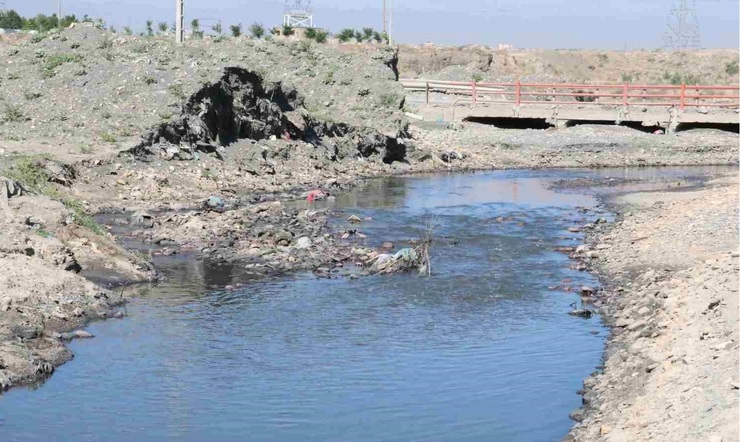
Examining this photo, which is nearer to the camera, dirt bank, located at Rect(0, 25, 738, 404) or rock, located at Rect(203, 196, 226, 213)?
dirt bank, located at Rect(0, 25, 738, 404)

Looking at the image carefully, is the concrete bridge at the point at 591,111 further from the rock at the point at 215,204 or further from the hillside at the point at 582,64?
the hillside at the point at 582,64

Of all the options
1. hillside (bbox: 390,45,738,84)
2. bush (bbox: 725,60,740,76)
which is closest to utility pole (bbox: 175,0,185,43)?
hillside (bbox: 390,45,738,84)

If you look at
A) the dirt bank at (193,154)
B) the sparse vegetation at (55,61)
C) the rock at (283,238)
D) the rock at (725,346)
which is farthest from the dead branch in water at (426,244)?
the sparse vegetation at (55,61)

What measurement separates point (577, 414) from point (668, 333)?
2.15m

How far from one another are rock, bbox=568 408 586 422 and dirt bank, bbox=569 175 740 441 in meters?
0.04

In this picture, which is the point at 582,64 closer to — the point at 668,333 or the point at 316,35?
the point at 316,35

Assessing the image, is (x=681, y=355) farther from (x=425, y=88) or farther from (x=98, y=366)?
(x=425, y=88)

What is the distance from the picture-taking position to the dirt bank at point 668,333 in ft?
30.3

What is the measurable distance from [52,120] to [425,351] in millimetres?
18327

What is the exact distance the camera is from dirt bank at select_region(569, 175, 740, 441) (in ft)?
30.3

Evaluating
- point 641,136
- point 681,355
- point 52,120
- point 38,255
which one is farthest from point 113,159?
point 641,136

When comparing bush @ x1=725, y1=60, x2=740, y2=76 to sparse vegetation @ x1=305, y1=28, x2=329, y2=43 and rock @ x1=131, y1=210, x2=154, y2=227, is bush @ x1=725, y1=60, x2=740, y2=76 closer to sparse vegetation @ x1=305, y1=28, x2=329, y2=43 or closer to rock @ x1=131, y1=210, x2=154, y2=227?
sparse vegetation @ x1=305, y1=28, x2=329, y2=43

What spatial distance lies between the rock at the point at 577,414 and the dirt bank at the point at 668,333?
4 centimetres

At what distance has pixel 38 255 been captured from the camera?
15.7 m
